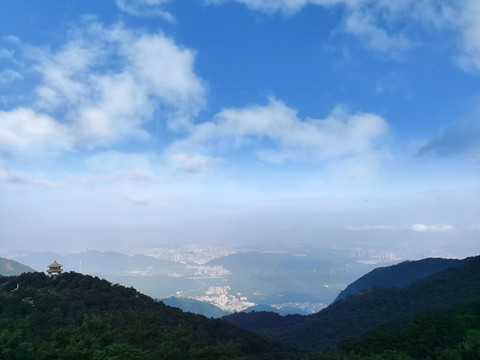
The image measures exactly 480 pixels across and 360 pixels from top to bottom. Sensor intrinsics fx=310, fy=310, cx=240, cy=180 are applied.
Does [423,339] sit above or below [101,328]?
below

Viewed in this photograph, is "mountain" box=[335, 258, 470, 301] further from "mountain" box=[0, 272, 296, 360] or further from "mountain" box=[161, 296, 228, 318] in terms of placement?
"mountain" box=[0, 272, 296, 360]

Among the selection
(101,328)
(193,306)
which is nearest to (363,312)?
(101,328)

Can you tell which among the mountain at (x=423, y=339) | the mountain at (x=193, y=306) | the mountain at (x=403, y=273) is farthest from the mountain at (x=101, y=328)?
the mountain at (x=193, y=306)

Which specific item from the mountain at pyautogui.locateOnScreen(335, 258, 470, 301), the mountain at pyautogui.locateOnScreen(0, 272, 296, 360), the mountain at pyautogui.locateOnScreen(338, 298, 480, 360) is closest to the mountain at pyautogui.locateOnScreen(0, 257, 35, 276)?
the mountain at pyautogui.locateOnScreen(0, 272, 296, 360)

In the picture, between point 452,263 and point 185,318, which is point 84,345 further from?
point 452,263

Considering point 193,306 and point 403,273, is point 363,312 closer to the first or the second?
point 403,273

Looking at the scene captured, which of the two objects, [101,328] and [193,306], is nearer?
[101,328]

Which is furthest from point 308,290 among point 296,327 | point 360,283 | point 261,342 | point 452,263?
point 261,342

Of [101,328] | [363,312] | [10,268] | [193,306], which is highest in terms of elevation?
[10,268]
